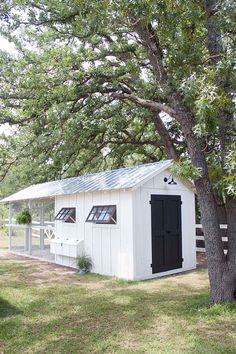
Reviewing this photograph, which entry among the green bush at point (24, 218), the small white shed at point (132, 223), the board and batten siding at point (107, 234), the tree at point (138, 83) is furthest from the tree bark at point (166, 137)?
the green bush at point (24, 218)

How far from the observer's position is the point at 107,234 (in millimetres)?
9359

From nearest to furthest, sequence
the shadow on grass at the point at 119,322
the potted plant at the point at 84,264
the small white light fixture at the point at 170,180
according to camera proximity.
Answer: the shadow on grass at the point at 119,322 < the small white light fixture at the point at 170,180 < the potted plant at the point at 84,264

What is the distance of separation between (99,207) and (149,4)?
5.48 metres

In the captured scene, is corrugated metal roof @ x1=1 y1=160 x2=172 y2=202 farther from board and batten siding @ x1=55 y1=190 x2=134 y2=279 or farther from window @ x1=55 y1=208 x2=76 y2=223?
window @ x1=55 y1=208 x2=76 y2=223

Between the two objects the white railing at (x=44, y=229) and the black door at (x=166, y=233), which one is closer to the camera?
the black door at (x=166, y=233)

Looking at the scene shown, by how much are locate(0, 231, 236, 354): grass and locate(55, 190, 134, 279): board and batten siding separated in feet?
1.80

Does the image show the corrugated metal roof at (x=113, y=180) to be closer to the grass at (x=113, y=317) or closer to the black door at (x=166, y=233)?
the black door at (x=166, y=233)

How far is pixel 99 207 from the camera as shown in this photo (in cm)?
980

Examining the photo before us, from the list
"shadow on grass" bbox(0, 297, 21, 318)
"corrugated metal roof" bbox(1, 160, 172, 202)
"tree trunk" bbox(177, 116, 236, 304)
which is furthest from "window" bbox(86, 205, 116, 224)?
"tree trunk" bbox(177, 116, 236, 304)

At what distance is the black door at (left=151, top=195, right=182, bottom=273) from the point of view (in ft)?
30.2

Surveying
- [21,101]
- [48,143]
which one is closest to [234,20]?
[48,143]

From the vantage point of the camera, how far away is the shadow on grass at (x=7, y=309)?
19.9ft

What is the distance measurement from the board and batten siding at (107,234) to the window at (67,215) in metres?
0.16

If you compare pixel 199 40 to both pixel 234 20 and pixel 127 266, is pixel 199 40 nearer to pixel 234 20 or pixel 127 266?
pixel 234 20
